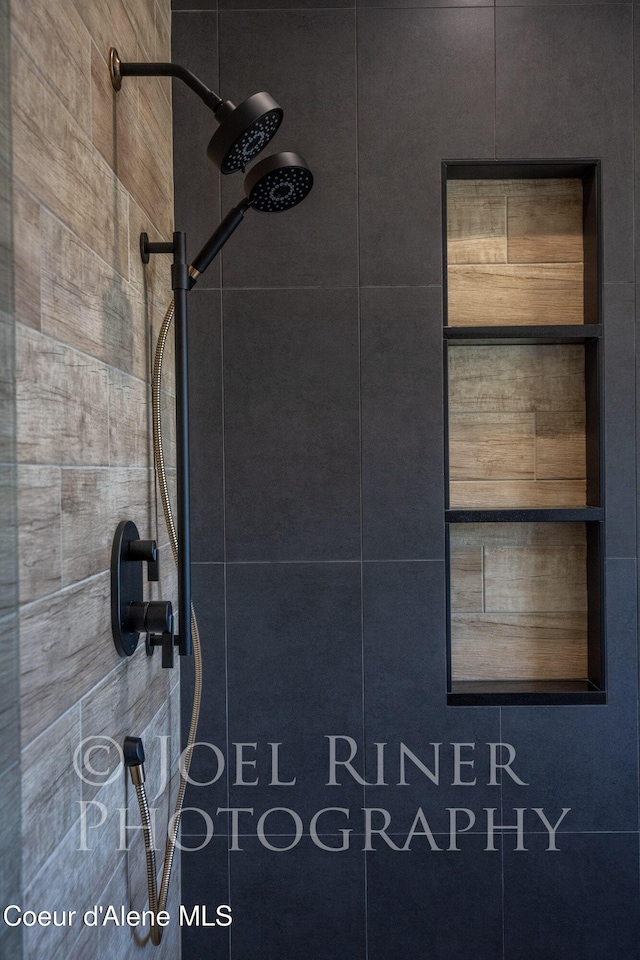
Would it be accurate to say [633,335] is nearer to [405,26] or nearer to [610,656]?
[610,656]

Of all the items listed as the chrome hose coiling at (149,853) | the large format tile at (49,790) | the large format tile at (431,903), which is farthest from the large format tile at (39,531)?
the large format tile at (431,903)

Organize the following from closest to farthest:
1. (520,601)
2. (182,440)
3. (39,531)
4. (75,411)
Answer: (39,531)
(75,411)
(182,440)
(520,601)

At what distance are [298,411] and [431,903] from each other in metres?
1.06

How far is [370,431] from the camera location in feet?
Answer: 4.66

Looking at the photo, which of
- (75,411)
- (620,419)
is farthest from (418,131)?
(75,411)

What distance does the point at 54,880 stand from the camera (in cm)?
74

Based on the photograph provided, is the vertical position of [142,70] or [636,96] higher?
[636,96]

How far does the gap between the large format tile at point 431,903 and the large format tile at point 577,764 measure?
6.7 inches

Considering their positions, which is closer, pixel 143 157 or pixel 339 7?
pixel 143 157

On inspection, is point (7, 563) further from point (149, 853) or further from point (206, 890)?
point (206, 890)

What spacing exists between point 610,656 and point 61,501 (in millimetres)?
1179

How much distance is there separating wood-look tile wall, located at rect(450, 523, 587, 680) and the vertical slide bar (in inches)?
26.6

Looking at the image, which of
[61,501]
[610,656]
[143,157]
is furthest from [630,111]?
A: [61,501]

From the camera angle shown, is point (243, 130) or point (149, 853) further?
point (149, 853)
